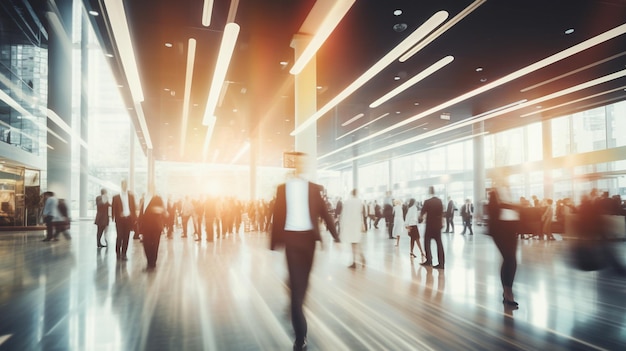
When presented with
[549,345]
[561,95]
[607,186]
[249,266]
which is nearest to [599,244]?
[549,345]

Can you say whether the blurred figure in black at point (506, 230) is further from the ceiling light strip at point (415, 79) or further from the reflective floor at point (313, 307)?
the ceiling light strip at point (415, 79)

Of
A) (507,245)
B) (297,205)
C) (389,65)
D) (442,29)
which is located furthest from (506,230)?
(389,65)

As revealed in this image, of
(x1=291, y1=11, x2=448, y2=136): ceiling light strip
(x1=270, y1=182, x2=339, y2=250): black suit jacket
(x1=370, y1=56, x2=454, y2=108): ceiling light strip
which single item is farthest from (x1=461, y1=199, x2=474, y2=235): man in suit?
(x1=270, y1=182, x2=339, y2=250): black suit jacket

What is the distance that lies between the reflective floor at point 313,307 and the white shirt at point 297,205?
35.1 inches

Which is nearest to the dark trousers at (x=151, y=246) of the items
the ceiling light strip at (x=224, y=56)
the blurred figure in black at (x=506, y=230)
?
the ceiling light strip at (x=224, y=56)

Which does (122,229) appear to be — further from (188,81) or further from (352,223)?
(352,223)

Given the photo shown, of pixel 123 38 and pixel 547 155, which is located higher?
pixel 123 38

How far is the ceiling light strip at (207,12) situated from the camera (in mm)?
6391

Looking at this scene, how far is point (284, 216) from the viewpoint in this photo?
3.20m

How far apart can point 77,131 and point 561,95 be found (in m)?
20.4

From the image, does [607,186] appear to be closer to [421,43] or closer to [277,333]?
[421,43]

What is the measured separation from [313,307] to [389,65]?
691 cm

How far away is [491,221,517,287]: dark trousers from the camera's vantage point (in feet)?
15.1

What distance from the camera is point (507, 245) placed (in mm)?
4602
